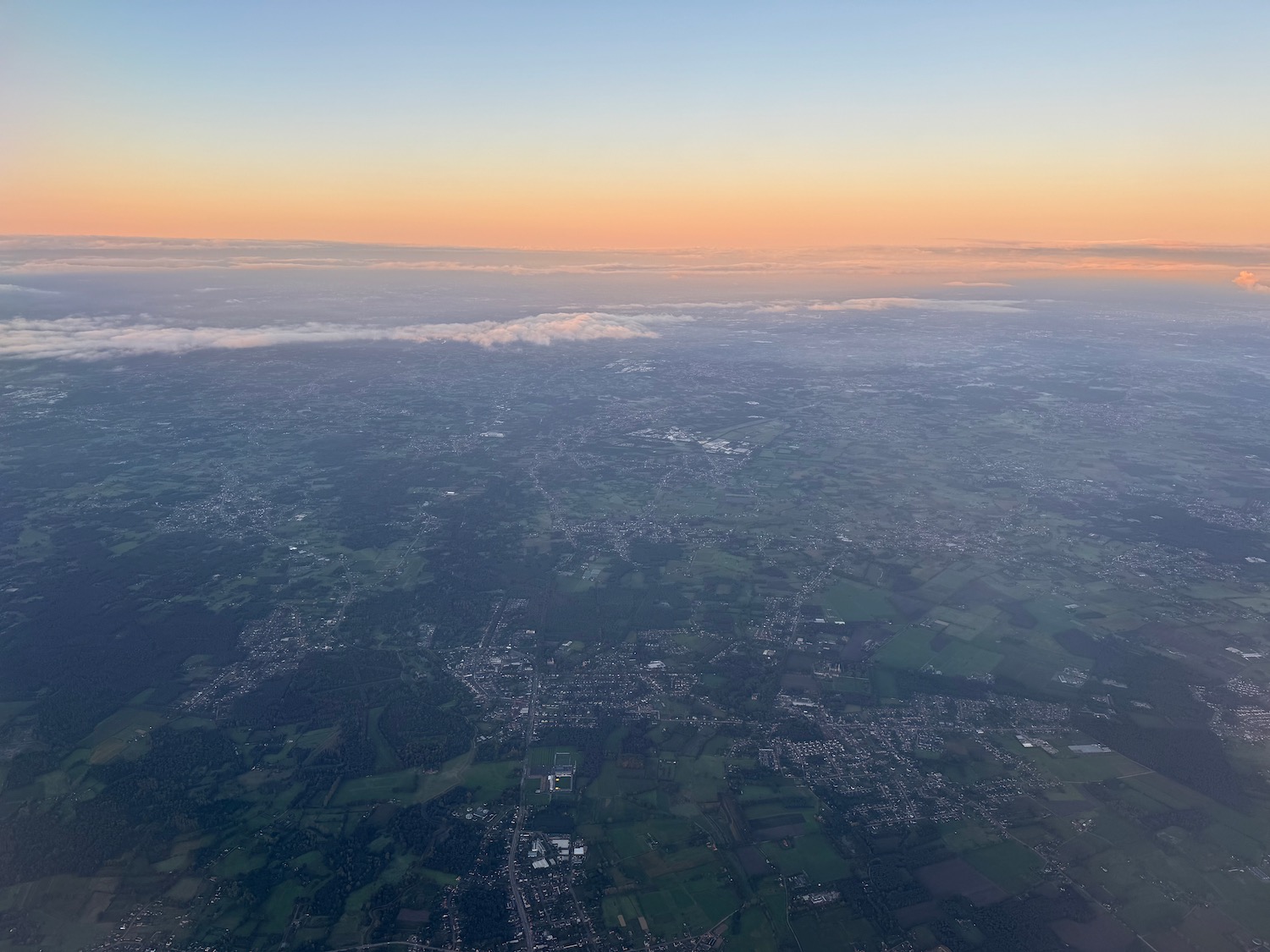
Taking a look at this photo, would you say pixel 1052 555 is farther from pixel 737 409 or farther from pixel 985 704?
pixel 737 409

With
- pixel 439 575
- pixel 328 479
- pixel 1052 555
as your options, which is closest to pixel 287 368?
pixel 328 479

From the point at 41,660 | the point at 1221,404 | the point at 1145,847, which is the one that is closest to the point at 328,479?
the point at 41,660

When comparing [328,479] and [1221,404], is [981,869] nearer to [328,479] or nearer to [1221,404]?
[328,479]

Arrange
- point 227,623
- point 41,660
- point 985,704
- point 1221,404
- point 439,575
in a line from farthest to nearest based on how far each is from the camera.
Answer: point 1221,404 < point 439,575 < point 227,623 < point 41,660 < point 985,704

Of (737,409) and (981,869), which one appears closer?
(981,869)

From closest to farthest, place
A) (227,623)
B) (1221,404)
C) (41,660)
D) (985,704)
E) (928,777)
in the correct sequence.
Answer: (928,777)
(985,704)
(41,660)
(227,623)
(1221,404)

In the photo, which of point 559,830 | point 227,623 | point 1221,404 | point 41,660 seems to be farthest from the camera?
point 1221,404

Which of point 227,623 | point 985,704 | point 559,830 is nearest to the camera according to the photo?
point 559,830
